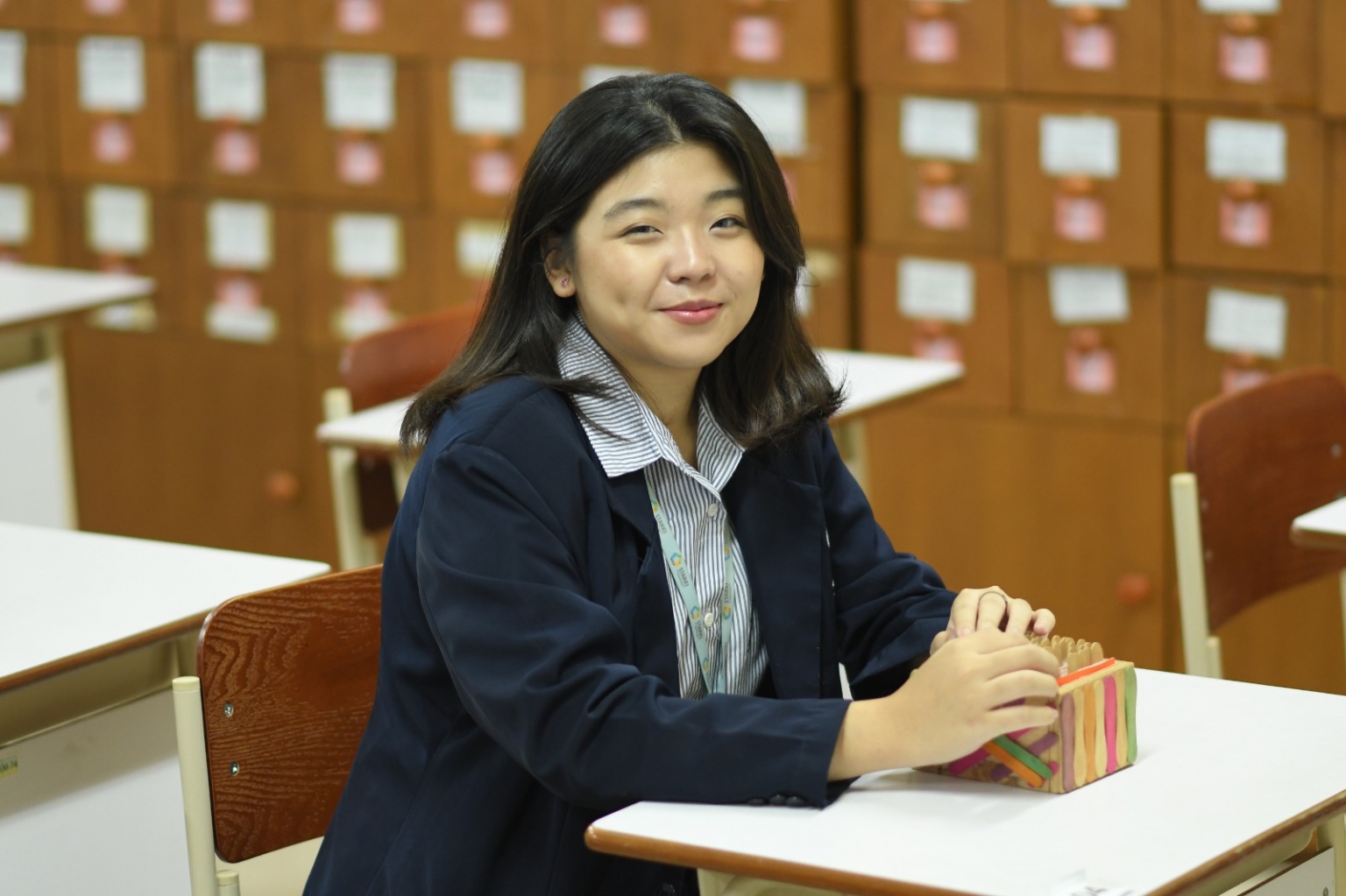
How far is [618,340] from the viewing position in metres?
1.85

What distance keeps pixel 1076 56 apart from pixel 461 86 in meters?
1.53

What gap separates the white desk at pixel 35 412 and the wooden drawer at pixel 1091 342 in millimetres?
2025

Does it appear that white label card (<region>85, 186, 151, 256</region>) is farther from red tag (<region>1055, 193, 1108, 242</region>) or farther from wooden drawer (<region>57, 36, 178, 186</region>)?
red tag (<region>1055, 193, 1108, 242</region>)

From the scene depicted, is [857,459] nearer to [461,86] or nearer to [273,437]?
[461,86]

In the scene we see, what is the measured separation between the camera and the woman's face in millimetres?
1779

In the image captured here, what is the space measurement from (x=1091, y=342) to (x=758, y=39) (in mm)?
988

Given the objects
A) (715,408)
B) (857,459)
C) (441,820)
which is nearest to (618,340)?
(715,408)

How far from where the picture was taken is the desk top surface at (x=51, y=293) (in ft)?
13.5

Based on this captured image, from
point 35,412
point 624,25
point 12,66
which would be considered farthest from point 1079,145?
point 12,66

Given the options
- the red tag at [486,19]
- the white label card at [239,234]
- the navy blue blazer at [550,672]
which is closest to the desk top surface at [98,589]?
the navy blue blazer at [550,672]

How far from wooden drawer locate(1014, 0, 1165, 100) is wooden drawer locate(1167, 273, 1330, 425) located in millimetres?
415

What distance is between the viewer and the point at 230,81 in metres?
5.14

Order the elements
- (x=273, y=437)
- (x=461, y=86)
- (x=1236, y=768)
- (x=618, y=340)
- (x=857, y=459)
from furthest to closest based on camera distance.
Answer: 1. (x=273, y=437)
2. (x=461, y=86)
3. (x=857, y=459)
4. (x=618, y=340)
5. (x=1236, y=768)

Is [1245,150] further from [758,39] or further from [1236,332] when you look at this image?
[758,39]
